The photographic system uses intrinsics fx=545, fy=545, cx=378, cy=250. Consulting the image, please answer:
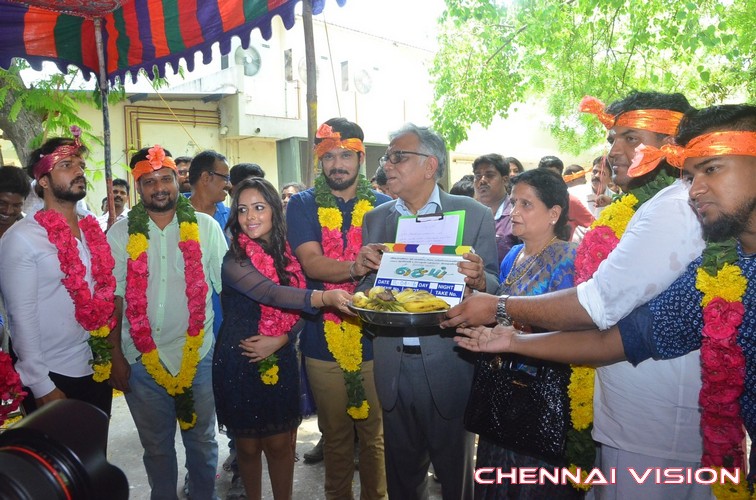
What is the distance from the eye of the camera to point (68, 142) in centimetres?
389

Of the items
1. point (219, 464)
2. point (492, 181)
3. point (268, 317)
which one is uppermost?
point (492, 181)

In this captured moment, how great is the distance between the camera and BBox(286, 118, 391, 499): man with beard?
3.65 m

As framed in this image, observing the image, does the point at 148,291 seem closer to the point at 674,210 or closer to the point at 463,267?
the point at 463,267

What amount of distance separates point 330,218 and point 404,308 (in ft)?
4.31

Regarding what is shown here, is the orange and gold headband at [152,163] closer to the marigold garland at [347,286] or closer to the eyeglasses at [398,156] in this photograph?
the marigold garland at [347,286]

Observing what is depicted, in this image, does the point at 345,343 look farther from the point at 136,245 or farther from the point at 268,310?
the point at 136,245

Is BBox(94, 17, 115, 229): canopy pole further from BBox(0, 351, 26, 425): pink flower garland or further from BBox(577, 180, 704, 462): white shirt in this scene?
BBox(577, 180, 704, 462): white shirt

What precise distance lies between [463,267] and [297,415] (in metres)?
1.69

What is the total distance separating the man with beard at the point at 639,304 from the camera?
2238 mm

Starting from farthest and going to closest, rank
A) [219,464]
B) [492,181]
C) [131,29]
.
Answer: [492,181], [219,464], [131,29]

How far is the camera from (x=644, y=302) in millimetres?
2271

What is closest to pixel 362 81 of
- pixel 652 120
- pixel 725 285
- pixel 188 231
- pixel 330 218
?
pixel 188 231

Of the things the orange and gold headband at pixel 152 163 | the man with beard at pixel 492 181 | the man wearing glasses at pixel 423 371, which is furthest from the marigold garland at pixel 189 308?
the man with beard at pixel 492 181

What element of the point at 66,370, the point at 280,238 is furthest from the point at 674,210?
the point at 66,370
